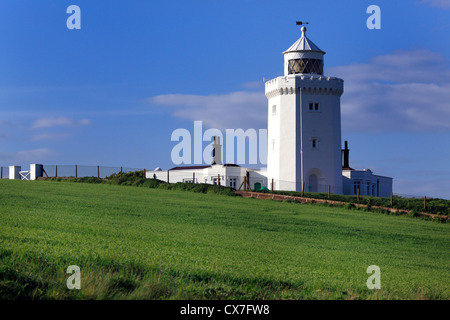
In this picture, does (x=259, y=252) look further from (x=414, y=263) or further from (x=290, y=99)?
(x=290, y=99)

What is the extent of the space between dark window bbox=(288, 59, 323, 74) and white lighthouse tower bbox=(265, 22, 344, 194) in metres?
1.04

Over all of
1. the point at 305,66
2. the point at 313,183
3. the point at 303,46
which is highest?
the point at 303,46

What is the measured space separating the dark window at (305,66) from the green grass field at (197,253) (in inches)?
1217

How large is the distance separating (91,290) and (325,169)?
4530 cm

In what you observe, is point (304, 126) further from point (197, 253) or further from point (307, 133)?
point (197, 253)

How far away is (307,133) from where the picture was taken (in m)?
52.0

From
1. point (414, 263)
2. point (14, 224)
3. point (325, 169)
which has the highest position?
point (325, 169)

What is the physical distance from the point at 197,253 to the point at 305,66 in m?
43.6

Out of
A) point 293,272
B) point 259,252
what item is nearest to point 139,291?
point 293,272

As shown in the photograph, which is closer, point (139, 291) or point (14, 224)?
point (139, 291)

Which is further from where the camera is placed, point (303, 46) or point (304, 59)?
point (303, 46)

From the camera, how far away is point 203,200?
102 feet

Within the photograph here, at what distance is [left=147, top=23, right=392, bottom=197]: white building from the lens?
5184cm

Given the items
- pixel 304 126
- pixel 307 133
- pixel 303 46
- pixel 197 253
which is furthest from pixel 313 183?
pixel 197 253
